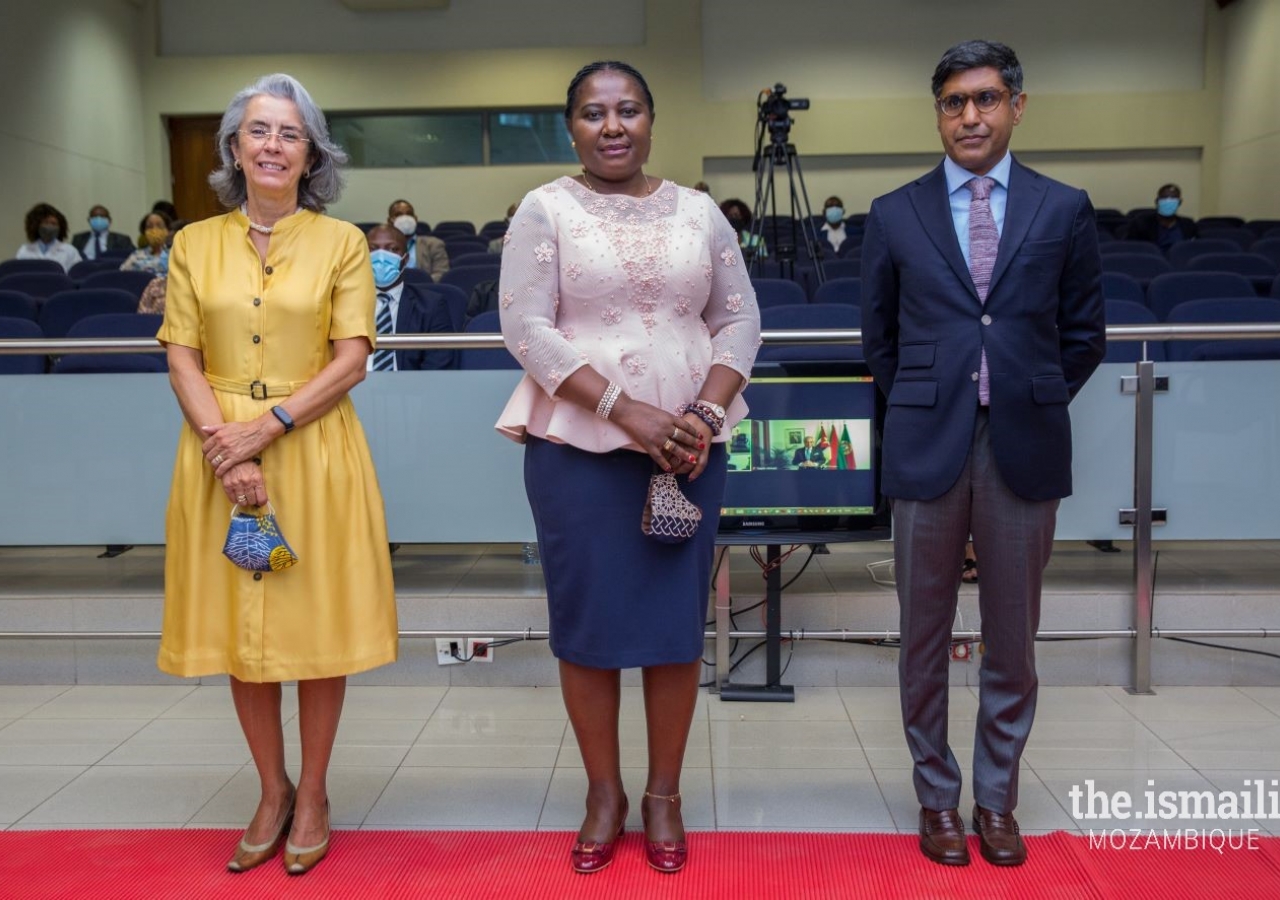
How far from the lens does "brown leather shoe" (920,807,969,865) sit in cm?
215

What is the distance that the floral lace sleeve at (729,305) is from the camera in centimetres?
211

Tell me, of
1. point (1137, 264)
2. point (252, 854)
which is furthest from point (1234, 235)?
point (252, 854)

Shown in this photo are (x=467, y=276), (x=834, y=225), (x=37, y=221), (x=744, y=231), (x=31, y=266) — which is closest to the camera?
(x=467, y=276)

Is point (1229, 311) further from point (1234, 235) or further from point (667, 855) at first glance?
point (1234, 235)

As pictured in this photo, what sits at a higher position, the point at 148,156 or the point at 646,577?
the point at 148,156

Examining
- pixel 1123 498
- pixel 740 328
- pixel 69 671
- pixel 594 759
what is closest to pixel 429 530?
pixel 69 671

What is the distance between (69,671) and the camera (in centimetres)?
344

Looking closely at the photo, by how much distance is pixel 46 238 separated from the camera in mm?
9016

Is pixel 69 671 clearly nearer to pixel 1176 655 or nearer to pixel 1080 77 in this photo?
pixel 1176 655

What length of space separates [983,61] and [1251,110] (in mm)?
12147

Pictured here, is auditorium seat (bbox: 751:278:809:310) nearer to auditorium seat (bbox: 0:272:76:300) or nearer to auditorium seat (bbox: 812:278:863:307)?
auditorium seat (bbox: 812:278:863:307)

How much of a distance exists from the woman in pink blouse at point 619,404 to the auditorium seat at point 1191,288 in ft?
13.8

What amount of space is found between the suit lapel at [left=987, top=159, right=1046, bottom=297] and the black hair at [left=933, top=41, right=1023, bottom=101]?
0.16 meters

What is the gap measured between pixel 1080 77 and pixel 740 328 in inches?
497
